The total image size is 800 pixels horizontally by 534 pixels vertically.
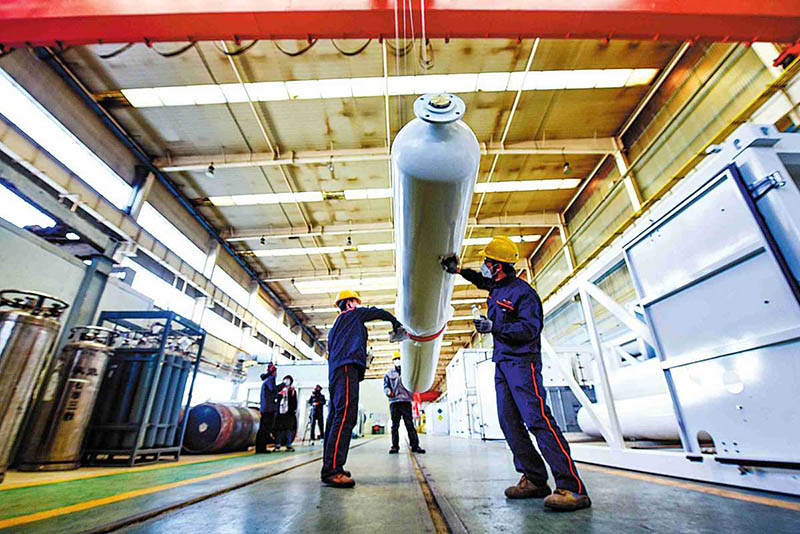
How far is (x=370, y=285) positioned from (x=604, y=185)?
8.45 metres

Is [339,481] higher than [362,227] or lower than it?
lower

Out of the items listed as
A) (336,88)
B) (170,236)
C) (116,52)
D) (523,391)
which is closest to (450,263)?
(523,391)

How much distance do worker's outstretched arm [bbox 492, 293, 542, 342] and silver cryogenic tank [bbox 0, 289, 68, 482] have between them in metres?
4.24

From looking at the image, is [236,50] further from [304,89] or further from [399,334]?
[399,334]

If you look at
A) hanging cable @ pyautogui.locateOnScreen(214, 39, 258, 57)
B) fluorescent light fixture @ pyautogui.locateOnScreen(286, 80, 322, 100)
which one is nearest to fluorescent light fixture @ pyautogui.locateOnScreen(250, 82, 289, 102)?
fluorescent light fixture @ pyautogui.locateOnScreen(286, 80, 322, 100)

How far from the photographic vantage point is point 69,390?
170 inches

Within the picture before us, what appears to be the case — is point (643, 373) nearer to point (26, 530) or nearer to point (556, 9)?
point (556, 9)

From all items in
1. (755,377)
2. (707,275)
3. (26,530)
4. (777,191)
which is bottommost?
(26,530)

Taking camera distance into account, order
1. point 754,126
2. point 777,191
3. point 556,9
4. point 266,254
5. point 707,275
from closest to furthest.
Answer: point 777,191, point 754,126, point 707,275, point 556,9, point 266,254

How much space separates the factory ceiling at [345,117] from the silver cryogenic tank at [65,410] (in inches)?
181

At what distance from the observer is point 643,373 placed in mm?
4242

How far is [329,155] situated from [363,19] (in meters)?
3.99

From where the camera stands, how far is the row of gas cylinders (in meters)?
3.27

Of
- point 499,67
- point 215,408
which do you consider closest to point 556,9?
point 499,67
